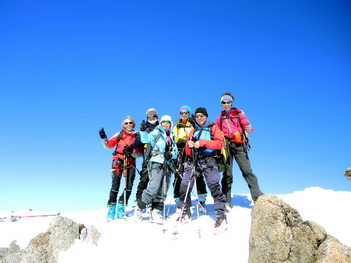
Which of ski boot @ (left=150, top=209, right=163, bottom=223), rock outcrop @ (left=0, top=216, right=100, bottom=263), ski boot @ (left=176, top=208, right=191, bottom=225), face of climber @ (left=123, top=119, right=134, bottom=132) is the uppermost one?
face of climber @ (left=123, top=119, right=134, bottom=132)

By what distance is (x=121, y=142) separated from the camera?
9.02 meters

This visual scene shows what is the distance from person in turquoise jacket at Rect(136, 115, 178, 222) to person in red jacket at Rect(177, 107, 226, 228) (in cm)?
68

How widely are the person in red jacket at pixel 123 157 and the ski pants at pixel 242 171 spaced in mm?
3197

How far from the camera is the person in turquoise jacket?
25.7 ft

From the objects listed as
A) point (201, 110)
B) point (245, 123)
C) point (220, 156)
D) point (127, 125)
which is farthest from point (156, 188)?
point (245, 123)

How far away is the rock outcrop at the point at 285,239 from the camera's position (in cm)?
399

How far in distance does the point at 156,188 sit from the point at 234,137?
3.08 m

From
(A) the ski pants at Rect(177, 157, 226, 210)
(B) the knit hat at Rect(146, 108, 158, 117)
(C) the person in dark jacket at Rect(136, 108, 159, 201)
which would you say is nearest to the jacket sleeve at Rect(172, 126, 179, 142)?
(C) the person in dark jacket at Rect(136, 108, 159, 201)

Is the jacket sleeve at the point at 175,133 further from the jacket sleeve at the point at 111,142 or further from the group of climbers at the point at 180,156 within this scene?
the jacket sleeve at the point at 111,142

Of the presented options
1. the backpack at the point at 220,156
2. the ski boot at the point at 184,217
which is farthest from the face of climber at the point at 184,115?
the ski boot at the point at 184,217

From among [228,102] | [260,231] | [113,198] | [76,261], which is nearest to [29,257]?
[76,261]

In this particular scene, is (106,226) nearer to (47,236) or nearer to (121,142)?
(47,236)

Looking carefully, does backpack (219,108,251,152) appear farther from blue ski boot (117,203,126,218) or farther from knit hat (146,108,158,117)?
blue ski boot (117,203,126,218)

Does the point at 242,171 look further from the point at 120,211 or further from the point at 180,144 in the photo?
the point at 120,211
